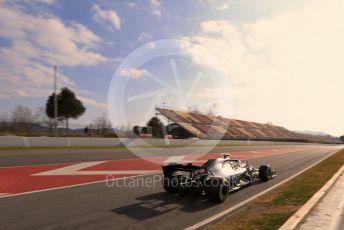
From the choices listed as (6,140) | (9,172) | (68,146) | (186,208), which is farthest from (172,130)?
(186,208)

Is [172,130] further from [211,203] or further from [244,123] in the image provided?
[211,203]

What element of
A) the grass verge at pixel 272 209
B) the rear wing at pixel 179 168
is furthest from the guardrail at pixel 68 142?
the grass verge at pixel 272 209

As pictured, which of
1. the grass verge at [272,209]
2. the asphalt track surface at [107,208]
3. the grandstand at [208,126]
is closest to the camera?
the asphalt track surface at [107,208]

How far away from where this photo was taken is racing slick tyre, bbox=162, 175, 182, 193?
1002 centimetres

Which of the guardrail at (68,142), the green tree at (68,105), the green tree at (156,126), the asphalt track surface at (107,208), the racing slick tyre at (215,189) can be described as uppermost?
the green tree at (68,105)

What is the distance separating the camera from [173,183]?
397 inches

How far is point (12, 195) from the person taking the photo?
30.2 ft

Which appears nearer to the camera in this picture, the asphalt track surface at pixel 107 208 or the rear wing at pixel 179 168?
the asphalt track surface at pixel 107 208

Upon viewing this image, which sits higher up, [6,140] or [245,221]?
[6,140]

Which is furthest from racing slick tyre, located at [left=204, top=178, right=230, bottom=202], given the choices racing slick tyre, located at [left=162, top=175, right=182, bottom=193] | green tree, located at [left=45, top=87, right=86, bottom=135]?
green tree, located at [left=45, top=87, right=86, bottom=135]

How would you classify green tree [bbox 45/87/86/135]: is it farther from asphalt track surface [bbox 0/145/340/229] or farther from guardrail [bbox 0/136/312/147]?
asphalt track surface [bbox 0/145/340/229]

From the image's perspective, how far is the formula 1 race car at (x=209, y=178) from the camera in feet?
30.5

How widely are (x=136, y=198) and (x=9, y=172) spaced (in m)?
6.10

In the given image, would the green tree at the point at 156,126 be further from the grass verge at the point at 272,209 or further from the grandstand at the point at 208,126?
the grass verge at the point at 272,209
